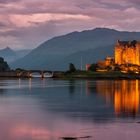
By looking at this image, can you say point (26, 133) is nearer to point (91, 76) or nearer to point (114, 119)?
point (114, 119)

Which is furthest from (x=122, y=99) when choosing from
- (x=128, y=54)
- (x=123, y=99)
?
(x=128, y=54)

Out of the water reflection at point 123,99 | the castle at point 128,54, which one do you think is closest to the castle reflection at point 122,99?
the water reflection at point 123,99

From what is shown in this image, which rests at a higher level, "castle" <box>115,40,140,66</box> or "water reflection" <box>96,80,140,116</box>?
"castle" <box>115,40,140,66</box>

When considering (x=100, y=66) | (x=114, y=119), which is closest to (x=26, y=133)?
(x=114, y=119)

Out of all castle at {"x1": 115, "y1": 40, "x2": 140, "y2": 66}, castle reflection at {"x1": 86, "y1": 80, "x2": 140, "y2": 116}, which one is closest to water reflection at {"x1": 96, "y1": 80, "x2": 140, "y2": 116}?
castle reflection at {"x1": 86, "y1": 80, "x2": 140, "y2": 116}

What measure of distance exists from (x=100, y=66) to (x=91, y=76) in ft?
30.6

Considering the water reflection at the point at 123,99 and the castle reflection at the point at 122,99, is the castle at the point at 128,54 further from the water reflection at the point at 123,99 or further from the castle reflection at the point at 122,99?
the water reflection at the point at 123,99

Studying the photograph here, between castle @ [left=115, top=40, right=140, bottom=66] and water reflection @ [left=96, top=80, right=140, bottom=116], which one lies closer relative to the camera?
water reflection @ [left=96, top=80, right=140, bottom=116]

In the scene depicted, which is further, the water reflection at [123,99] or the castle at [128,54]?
the castle at [128,54]

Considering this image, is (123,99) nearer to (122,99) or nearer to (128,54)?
(122,99)

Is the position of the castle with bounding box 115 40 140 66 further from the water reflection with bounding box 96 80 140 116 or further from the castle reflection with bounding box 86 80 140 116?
the water reflection with bounding box 96 80 140 116

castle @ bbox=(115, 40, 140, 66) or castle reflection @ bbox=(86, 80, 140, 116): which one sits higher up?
castle @ bbox=(115, 40, 140, 66)

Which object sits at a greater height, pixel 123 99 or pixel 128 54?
pixel 128 54

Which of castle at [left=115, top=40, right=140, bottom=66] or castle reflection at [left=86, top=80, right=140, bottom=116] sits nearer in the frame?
castle reflection at [left=86, top=80, right=140, bottom=116]
